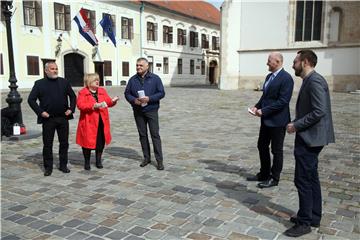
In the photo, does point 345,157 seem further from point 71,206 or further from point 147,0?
point 147,0

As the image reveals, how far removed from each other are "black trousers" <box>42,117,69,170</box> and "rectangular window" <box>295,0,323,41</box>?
21.9 metres

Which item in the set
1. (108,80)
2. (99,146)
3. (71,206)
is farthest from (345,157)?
(108,80)

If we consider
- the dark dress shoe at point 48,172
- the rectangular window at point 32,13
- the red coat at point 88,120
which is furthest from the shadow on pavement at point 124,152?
the rectangular window at point 32,13

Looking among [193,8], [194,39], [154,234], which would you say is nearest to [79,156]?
[154,234]

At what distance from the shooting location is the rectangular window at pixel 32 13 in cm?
2677

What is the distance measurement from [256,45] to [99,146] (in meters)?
21.7

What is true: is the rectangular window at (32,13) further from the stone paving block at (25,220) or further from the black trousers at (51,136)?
the stone paving block at (25,220)

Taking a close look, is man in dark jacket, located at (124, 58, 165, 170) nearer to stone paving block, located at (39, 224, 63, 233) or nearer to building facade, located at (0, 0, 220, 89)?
stone paving block, located at (39, 224, 63, 233)

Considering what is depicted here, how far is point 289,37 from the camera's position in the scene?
24.9m

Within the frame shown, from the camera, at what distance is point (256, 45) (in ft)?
85.9

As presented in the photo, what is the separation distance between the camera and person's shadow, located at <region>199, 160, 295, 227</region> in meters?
4.15

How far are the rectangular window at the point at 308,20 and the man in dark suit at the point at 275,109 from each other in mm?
21360

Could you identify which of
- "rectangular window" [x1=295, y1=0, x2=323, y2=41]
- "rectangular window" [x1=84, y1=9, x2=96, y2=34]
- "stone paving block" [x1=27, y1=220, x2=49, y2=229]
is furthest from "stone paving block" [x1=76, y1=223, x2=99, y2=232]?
"rectangular window" [x1=84, y1=9, x2=96, y2=34]

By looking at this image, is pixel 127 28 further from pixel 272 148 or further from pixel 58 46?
pixel 272 148
